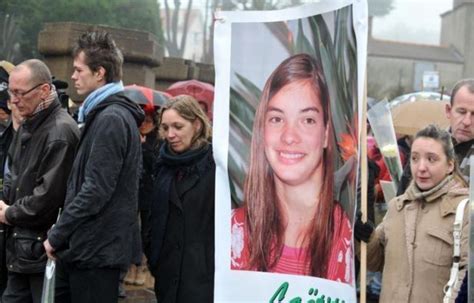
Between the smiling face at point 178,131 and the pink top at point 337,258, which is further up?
the smiling face at point 178,131

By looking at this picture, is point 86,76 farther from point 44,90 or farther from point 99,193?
point 99,193

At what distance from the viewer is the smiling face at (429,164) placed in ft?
13.1

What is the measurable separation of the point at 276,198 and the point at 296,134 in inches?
11.3

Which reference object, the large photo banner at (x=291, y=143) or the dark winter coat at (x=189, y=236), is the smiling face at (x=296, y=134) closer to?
the large photo banner at (x=291, y=143)

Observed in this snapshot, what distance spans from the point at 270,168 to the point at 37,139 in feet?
5.75

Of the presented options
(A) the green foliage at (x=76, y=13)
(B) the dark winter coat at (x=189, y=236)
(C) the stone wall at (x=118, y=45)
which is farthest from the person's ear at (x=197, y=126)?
(A) the green foliage at (x=76, y=13)

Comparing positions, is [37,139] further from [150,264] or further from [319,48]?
[319,48]

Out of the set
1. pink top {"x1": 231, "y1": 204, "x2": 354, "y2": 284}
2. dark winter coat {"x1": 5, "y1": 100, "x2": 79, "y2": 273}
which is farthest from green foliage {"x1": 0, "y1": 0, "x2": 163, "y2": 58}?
pink top {"x1": 231, "y1": 204, "x2": 354, "y2": 284}

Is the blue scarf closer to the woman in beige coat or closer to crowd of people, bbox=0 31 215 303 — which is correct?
crowd of people, bbox=0 31 215 303

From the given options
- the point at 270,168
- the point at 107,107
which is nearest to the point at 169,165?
the point at 107,107

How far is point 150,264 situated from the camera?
4883mm

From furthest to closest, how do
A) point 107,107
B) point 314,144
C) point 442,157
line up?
point 107,107 → point 442,157 → point 314,144

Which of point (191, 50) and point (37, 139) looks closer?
point (37, 139)

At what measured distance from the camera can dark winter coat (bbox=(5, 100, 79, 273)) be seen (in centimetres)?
473
